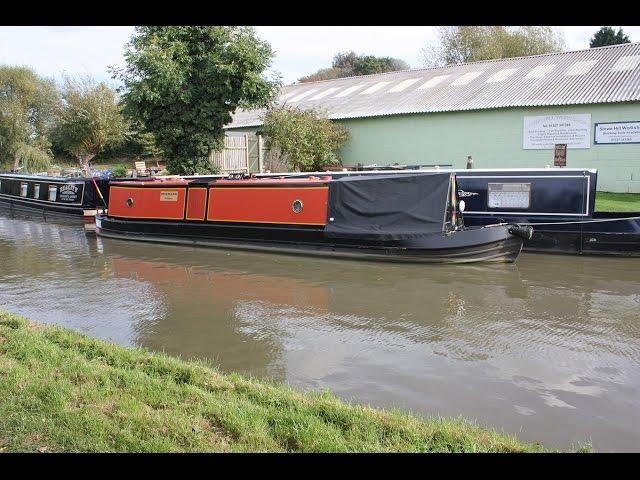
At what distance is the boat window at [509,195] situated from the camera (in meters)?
10.9

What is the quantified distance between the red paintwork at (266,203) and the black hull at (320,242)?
0.18 metres

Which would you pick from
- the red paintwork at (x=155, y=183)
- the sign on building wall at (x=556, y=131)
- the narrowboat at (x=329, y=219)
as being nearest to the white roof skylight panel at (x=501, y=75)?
the sign on building wall at (x=556, y=131)

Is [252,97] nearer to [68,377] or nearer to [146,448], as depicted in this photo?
[68,377]

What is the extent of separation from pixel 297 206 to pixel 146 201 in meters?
4.10

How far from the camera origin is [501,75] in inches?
880

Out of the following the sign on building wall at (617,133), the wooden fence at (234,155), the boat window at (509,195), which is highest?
the sign on building wall at (617,133)

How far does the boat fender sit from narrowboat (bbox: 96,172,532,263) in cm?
2

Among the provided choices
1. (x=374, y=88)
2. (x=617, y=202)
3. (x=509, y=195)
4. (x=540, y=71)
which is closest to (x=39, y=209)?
(x=374, y=88)

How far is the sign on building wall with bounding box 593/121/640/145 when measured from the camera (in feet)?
57.1

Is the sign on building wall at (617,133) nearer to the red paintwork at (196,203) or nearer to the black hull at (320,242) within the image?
the black hull at (320,242)

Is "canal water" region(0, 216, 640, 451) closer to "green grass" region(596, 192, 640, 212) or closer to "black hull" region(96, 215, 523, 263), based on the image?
"black hull" region(96, 215, 523, 263)

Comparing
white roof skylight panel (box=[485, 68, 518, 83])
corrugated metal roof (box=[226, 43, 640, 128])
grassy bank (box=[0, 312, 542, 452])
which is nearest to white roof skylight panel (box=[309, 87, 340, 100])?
corrugated metal roof (box=[226, 43, 640, 128])

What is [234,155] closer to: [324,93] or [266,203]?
[324,93]

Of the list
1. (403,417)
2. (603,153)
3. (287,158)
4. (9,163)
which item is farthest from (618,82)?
(9,163)
